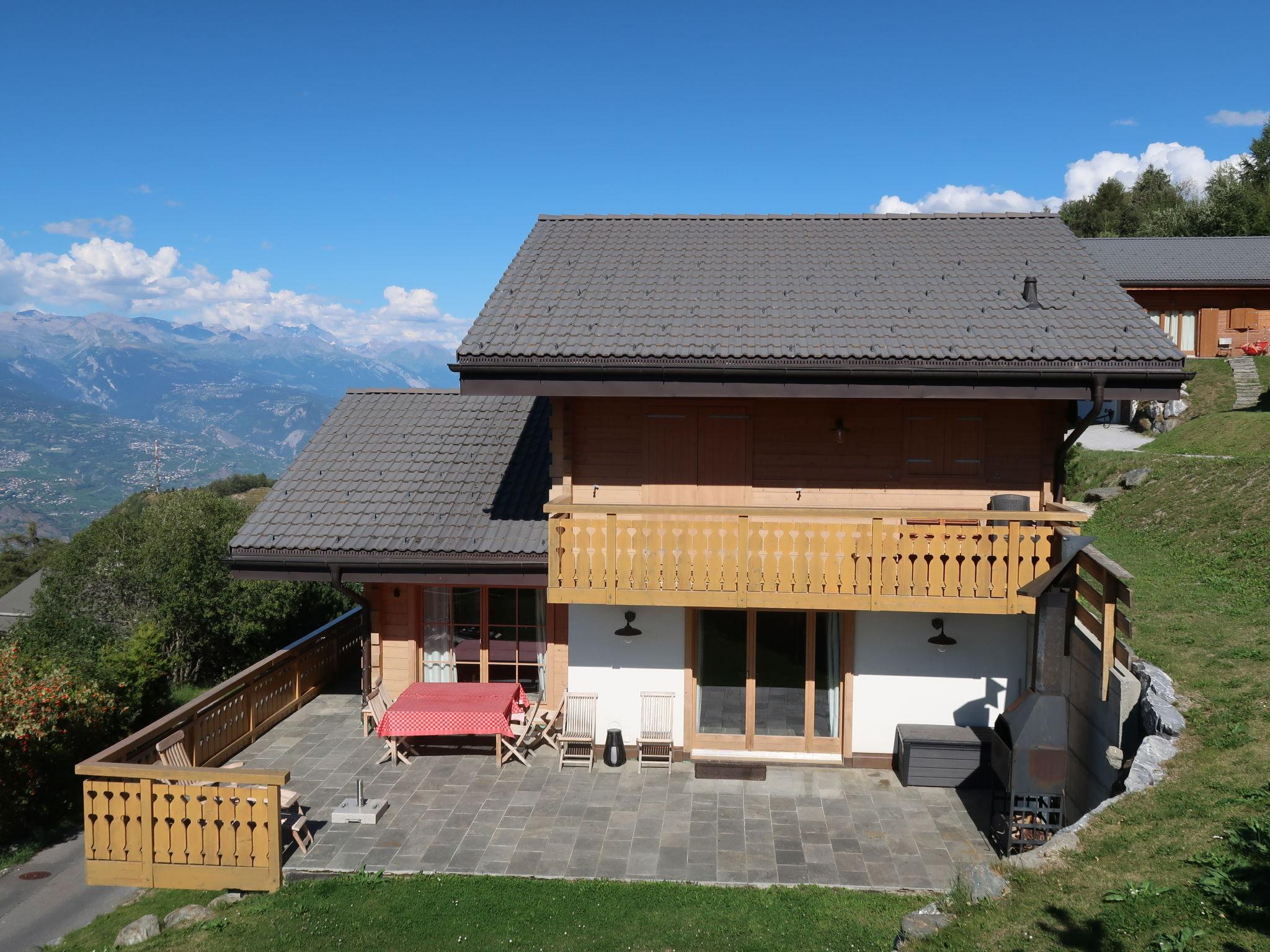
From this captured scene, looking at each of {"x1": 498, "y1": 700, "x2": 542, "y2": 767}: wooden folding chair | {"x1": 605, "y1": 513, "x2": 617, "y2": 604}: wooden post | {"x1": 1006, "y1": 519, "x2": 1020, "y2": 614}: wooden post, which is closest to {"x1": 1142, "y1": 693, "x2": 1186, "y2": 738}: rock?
{"x1": 1006, "y1": 519, "x2": 1020, "y2": 614}: wooden post

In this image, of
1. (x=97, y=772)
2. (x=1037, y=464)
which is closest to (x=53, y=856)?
(x=97, y=772)

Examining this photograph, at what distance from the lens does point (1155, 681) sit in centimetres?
862

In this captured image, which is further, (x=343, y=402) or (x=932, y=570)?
(x=343, y=402)

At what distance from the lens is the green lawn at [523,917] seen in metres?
7.24

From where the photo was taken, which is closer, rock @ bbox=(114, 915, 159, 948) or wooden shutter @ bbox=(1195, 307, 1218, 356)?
rock @ bbox=(114, 915, 159, 948)

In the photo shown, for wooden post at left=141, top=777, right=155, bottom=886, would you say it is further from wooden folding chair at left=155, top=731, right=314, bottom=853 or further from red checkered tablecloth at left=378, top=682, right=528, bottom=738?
red checkered tablecloth at left=378, top=682, right=528, bottom=738

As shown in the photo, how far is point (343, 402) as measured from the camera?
15062mm

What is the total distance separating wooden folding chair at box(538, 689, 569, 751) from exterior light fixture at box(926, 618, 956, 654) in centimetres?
463

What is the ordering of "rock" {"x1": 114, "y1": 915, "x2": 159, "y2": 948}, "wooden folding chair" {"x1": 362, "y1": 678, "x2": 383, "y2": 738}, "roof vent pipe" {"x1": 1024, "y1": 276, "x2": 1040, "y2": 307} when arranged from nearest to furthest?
"rock" {"x1": 114, "y1": 915, "x2": 159, "y2": 948}, "roof vent pipe" {"x1": 1024, "y1": 276, "x2": 1040, "y2": 307}, "wooden folding chair" {"x1": 362, "y1": 678, "x2": 383, "y2": 738}

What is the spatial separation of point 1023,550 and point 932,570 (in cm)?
102

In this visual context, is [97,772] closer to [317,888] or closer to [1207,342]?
[317,888]

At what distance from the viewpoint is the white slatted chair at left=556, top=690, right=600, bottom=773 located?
11.0 m

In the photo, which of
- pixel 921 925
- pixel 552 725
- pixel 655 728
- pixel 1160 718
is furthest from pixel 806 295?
pixel 921 925

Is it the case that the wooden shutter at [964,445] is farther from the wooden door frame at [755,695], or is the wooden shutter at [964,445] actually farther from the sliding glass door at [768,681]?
the sliding glass door at [768,681]
